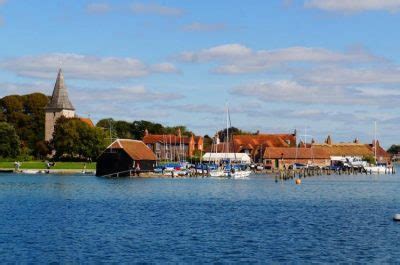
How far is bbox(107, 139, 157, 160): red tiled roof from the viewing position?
108 meters

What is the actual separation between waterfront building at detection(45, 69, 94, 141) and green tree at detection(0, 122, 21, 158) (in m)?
16.5

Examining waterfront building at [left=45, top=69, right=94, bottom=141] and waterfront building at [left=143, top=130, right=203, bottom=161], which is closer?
waterfront building at [left=45, top=69, right=94, bottom=141]

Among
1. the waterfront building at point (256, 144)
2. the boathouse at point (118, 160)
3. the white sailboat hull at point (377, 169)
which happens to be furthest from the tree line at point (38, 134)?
the white sailboat hull at point (377, 169)

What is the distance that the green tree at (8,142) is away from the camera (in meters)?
122

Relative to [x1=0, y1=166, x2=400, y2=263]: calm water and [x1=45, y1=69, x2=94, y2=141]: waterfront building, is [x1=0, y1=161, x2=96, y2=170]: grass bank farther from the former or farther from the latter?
[x1=0, y1=166, x2=400, y2=263]: calm water

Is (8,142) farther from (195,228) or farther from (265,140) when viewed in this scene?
(195,228)

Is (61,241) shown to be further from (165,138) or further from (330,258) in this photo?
(165,138)

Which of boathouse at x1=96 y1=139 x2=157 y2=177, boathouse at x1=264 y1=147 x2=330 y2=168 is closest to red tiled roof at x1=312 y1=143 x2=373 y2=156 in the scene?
boathouse at x1=264 y1=147 x2=330 y2=168

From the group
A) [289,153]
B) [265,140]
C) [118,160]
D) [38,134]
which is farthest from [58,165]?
[265,140]

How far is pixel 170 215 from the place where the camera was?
160 feet

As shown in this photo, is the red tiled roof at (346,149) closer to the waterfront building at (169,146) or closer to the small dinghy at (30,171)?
the waterfront building at (169,146)

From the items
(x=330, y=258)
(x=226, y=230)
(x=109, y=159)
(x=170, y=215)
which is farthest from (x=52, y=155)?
(x=330, y=258)

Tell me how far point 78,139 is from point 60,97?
25512 mm

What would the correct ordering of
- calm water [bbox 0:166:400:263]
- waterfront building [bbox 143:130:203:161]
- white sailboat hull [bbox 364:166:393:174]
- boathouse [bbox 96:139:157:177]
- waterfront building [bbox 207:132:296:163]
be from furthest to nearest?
1. waterfront building [bbox 143:130:203:161]
2. waterfront building [bbox 207:132:296:163]
3. white sailboat hull [bbox 364:166:393:174]
4. boathouse [bbox 96:139:157:177]
5. calm water [bbox 0:166:400:263]
